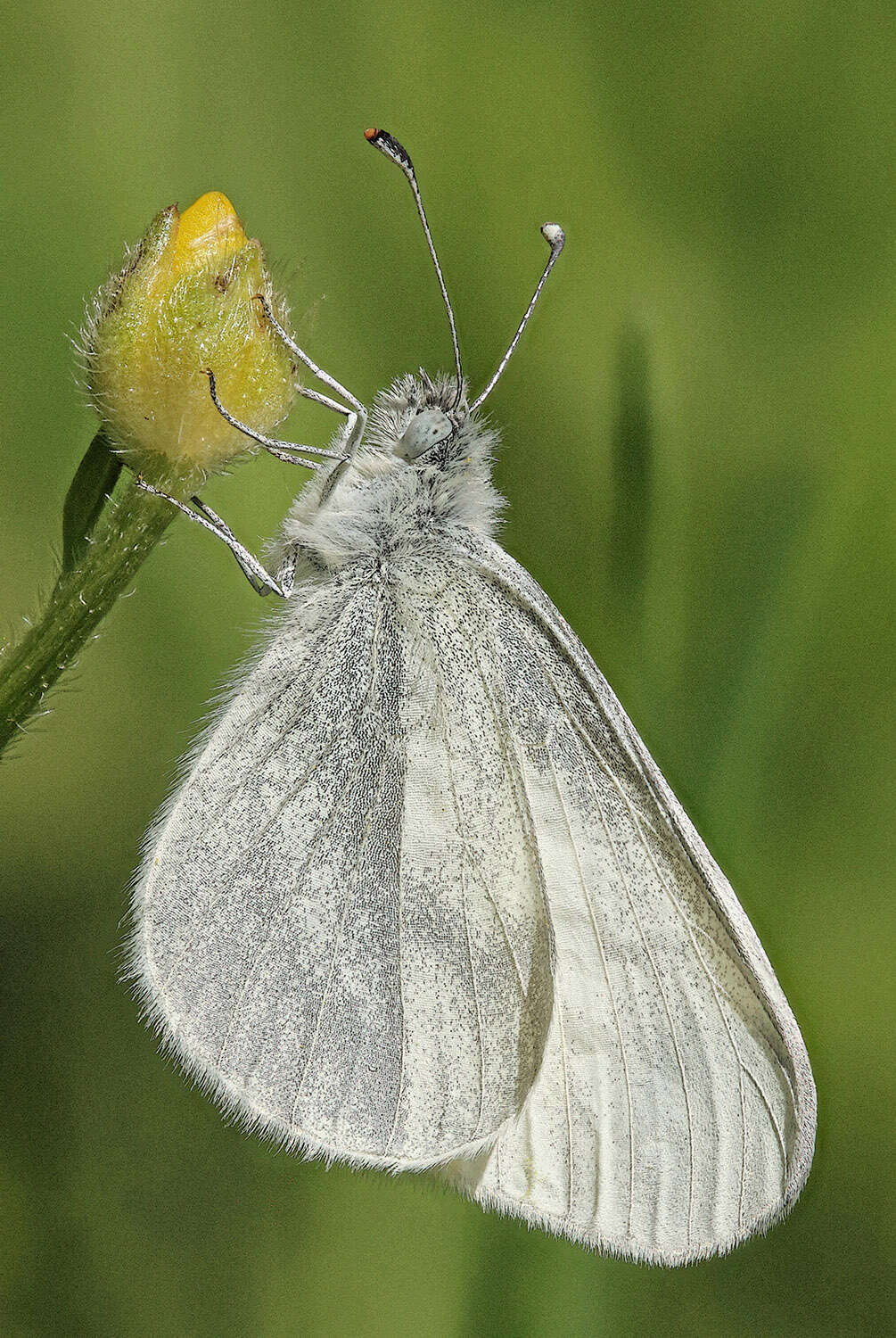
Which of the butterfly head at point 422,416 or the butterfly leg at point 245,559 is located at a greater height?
the butterfly head at point 422,416

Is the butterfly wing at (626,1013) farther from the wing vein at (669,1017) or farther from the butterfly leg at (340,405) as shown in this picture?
the butterfly leg at (340,405)

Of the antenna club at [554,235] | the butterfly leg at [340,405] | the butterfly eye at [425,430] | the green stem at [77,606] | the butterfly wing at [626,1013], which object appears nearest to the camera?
the green stem at [77,606]

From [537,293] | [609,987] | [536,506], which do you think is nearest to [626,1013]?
[609,987]

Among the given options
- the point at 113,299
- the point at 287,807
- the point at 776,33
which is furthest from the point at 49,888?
the point at 776,33

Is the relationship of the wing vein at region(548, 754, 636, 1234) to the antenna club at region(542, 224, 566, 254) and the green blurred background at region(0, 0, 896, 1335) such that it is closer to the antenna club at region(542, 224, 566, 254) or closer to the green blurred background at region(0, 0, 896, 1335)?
the green blurred background at region(0, 0, 896, 1335)

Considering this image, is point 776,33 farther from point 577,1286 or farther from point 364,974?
point 577,1286

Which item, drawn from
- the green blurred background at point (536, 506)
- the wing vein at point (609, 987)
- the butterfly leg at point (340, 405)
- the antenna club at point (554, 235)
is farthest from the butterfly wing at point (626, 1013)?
the antenna club at point (554, 235)
